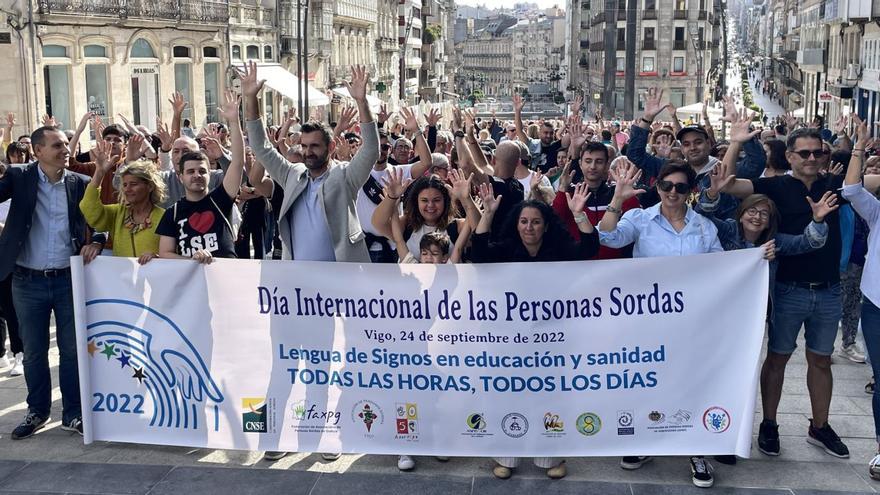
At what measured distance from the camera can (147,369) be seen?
609cm

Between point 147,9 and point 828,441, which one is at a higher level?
point 147,9

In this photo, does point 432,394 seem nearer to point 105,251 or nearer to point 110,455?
point 110,455

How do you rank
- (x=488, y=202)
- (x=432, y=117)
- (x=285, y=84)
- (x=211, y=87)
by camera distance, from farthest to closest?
(x=211, y=87), (x=285, y=84), (x=432, y=117), (x=488, y=202)

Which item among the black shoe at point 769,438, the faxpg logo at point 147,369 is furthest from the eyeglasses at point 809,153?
the faxpg logo at point 147,369

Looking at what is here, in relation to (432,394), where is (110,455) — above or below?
below

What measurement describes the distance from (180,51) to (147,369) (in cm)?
3053

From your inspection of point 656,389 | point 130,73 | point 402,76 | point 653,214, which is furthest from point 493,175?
point 402,76

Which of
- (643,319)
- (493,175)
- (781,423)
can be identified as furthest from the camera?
(493,175)

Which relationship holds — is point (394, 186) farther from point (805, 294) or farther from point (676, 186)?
point (805, 294)

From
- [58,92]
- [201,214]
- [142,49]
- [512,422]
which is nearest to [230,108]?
[201,214]

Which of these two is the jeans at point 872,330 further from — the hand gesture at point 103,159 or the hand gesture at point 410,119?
the hand gesture at point 103,159

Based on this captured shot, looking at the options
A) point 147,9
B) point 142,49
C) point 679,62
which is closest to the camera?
point 147,9

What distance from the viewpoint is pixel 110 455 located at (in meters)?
6.15

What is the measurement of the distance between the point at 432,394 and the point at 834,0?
43.9 meters
